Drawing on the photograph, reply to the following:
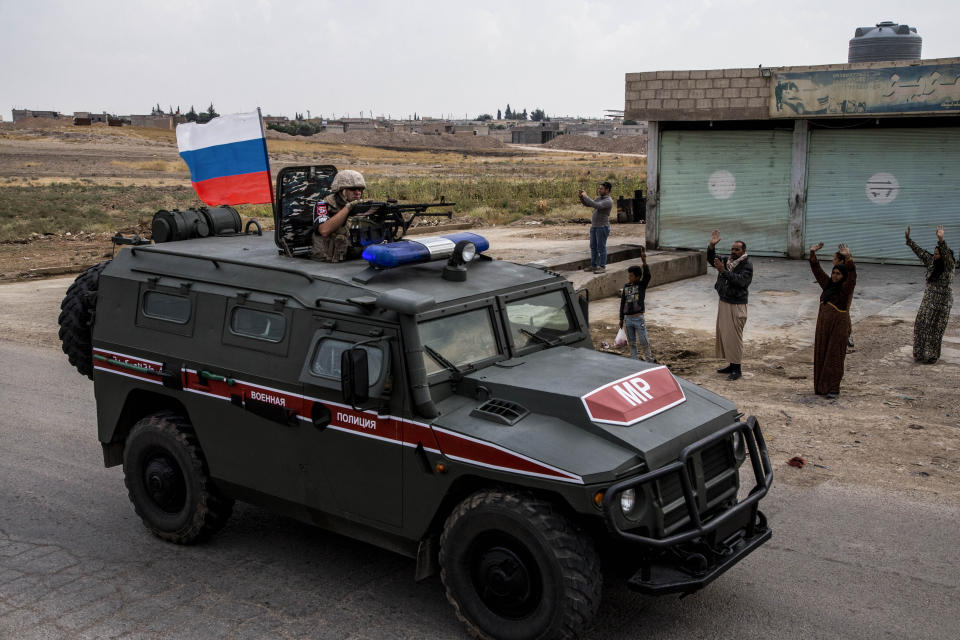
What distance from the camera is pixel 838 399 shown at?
35.3 feet

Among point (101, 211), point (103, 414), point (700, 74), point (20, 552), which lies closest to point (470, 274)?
point (103, 414)

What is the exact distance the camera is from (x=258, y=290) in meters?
6.54

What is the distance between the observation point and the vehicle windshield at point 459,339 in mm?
5848

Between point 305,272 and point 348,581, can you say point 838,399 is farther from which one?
point 305,272

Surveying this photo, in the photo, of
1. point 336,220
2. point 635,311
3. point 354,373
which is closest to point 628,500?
point 354,373

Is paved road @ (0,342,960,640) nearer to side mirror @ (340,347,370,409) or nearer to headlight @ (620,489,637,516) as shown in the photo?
headlight @ (620,489,637,516)

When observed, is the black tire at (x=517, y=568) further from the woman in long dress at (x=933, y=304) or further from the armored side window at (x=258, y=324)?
the woman in long dress at (x=933, y=304)

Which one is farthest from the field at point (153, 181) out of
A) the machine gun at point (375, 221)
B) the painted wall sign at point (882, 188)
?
the machine gun at point (375, 221)

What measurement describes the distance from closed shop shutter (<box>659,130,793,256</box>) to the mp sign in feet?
56.1

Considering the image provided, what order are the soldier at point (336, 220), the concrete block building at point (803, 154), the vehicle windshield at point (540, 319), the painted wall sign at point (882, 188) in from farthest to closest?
the painted wall sign at point (882, 188) → the concrete block building at point (803, 154) → the soldier at point (336, 220) → the vehicle windshield at point (540, 319)

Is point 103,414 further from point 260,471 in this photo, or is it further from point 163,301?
point 260,471

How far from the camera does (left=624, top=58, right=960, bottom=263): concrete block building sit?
19.9 metres

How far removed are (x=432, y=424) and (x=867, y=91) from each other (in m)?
17.9

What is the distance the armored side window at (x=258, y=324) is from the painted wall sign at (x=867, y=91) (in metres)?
17.4
